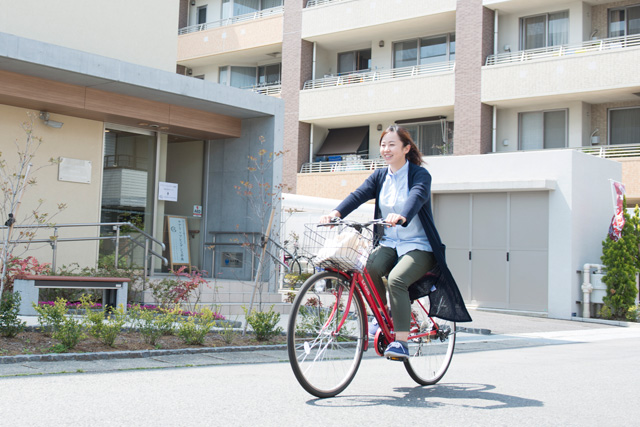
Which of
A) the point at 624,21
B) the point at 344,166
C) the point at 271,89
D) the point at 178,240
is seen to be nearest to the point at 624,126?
the point at 624,21

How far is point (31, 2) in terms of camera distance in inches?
561

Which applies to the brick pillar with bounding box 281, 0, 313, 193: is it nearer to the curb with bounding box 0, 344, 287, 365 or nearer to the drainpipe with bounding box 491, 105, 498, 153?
the drainpipe with bounding box 491, 105, 498, 153

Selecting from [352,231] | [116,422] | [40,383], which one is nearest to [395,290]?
[352,231]

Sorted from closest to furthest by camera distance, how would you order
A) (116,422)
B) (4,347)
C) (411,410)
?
(116,422), (411,410), (4,347)

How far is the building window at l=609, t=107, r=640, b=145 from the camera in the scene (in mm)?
26984

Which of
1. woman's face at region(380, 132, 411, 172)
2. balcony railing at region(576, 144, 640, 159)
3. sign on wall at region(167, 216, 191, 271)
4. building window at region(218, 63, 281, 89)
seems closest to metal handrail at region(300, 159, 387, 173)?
building window at region(218, 63, 281, 89)

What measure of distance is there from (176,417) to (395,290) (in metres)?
1.92

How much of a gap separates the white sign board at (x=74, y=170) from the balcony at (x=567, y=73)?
56.9 feet

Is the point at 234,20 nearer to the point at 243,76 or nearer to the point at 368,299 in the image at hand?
the point at 243,76

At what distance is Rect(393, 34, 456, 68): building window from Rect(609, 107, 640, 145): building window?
6812mm

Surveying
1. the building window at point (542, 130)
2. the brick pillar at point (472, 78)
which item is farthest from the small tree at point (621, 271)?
the brick pillar at point (472, 78)

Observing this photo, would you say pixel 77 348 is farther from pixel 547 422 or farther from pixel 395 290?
pixel 547 422

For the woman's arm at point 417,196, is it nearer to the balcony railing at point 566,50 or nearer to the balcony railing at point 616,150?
the balcony railing at point 616,150

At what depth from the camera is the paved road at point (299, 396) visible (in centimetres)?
487
